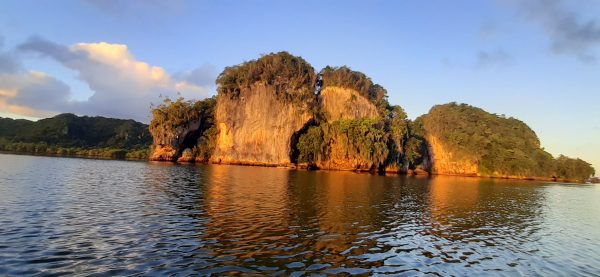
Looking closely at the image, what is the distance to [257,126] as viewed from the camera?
352 feet

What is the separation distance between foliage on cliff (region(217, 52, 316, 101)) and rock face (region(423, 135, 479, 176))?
41.6 meters

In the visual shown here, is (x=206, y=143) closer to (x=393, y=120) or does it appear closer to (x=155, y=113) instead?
(x=155, y=113)

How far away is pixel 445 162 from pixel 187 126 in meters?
78.0

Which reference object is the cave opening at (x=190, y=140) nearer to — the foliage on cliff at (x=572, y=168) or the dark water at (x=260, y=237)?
the dark water at (x=260, y=237)

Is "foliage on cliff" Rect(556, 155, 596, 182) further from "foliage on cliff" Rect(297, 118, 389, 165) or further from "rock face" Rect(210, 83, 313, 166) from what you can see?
"rock face" Rect(210, 83, 313, 166)

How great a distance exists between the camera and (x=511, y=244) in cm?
1959

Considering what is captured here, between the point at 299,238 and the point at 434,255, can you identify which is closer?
the point at 434,255

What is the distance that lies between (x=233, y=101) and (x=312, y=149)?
29058 mm

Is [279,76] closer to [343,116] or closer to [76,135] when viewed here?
[343,116]

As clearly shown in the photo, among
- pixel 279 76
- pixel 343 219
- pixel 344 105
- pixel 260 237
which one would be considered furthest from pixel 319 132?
pixel 260 237

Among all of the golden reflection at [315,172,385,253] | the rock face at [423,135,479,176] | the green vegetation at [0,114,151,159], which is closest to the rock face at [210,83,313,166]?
the green vegetation at [0,114,151,159]

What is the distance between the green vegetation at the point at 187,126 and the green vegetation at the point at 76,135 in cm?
2557

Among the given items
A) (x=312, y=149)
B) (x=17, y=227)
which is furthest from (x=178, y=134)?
(x=17, y=227)

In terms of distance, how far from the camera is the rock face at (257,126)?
10288 cm
